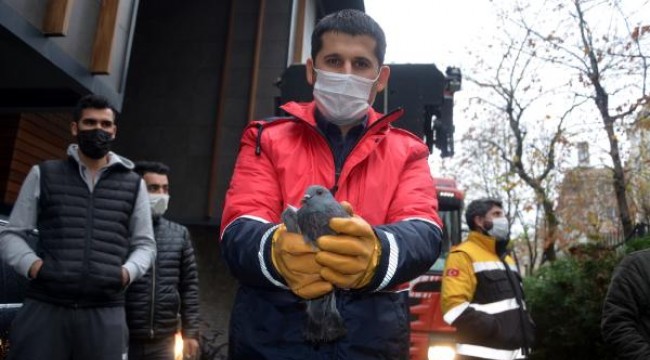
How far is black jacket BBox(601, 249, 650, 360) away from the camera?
323 cm

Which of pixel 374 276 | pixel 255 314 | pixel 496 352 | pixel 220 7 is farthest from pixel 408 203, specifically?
Result: pixel 220 7

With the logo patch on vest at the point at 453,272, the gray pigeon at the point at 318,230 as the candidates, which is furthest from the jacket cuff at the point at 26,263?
the logo patch on vest at the point at 453,272

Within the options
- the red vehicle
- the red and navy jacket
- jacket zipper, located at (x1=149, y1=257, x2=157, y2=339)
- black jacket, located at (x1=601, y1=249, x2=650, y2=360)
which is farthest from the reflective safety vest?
the red and navy jacket

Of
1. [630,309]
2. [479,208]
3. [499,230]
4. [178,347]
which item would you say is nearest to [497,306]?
[499,230]

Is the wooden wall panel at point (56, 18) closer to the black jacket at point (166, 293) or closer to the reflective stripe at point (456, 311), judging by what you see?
the black jacket at point (166, 293)

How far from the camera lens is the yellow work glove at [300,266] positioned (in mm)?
1588

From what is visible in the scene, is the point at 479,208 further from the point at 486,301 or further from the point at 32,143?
the point at 32,143

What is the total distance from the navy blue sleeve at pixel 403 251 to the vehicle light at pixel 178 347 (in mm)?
3529

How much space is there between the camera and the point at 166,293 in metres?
4.59

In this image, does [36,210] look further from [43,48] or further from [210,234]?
[210,234]

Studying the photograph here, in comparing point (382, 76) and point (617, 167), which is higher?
point (617, 167)

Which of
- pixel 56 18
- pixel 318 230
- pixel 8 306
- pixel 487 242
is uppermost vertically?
pixel 56 18

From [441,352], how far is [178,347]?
11.2ft

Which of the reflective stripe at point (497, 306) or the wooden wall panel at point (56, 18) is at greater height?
the wooden wall panel at point (56, 18)
